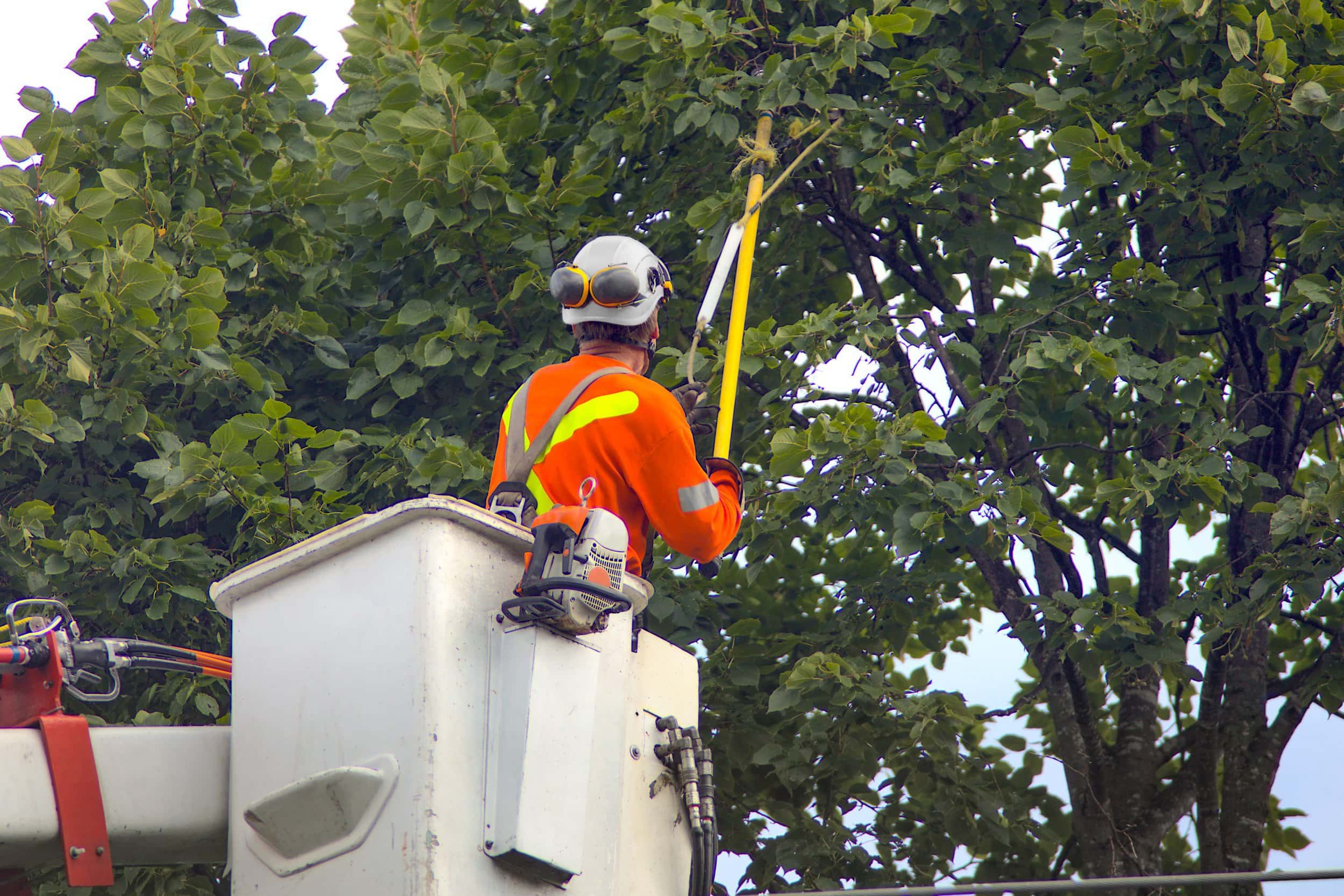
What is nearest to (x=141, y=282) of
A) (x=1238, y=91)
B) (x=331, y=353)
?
(x=331, y=353)

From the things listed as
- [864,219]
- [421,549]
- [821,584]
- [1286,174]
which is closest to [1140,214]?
[1286,174]

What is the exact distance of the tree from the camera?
686 cm

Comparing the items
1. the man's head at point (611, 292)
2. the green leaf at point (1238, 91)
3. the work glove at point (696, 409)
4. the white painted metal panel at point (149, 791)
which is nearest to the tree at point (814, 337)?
the green leaf at point (1238, 91)

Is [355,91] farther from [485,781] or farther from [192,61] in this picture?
[485,781]

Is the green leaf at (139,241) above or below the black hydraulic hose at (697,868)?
above

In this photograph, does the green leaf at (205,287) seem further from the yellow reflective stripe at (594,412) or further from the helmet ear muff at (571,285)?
the yellow reflective stripe at (594,412)

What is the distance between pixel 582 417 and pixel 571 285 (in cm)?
53

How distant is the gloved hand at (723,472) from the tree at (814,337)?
1383 millimetres

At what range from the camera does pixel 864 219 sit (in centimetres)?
800

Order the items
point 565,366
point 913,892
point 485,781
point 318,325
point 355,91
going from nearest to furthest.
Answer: point 485,781 → point 913,892 → point 565,366 → point 318,325 → point 355,91

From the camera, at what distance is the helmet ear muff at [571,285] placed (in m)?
5.12

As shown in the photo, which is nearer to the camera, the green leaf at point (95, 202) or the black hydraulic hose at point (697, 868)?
the black hydraulic hose at point (697, 868)

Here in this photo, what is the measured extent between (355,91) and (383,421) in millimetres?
1879

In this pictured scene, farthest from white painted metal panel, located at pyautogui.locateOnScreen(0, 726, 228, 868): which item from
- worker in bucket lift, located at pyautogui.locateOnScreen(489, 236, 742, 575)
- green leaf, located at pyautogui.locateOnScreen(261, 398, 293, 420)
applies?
green leaf, located at pyautogui.locateOnScreen(261, 398, 293, 420)
